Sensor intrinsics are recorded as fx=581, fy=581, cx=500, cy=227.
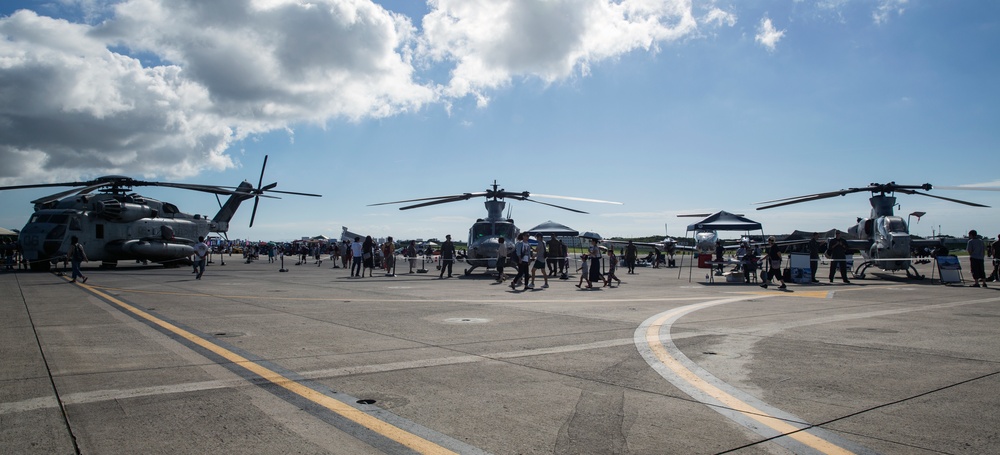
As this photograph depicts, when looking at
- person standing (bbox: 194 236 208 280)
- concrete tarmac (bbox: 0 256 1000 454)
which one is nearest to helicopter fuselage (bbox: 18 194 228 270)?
person standing (bbox: 194 236 208 280)

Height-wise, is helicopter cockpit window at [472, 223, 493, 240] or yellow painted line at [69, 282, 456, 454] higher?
helicopter cockpit window at [472, 223, 493, 240]

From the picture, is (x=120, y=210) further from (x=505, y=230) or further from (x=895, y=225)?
(x=895, y=225)

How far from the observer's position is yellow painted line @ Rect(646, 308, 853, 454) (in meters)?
3.73

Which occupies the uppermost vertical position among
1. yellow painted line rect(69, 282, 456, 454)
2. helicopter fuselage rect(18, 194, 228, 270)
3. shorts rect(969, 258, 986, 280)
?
helicopter fuselage rect(18, 194, 228, 270)

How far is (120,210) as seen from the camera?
2722 cm

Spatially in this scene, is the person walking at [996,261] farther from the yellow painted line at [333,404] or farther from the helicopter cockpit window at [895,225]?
the yellow painted line at [333,404]

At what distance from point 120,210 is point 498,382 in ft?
92.7

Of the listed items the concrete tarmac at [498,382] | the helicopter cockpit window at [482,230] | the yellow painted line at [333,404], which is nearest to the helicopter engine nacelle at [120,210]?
the helicopter cockpit window at [482,230]

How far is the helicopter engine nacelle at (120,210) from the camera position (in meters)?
26.8

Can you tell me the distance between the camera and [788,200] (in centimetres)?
2355

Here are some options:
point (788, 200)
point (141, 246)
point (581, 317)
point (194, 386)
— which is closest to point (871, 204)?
point (788, 200)

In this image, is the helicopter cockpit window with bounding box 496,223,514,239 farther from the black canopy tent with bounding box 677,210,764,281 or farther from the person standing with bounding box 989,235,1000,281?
the person standing with bounding box 989,235,1000,281

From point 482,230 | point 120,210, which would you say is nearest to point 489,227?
point 482,230

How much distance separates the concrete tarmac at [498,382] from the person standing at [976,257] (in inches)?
341
